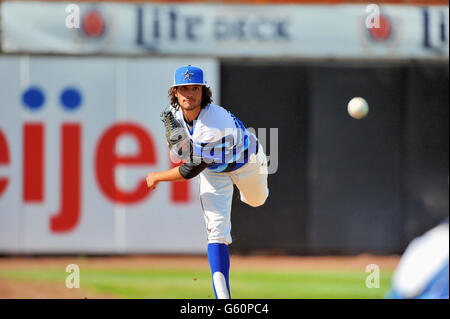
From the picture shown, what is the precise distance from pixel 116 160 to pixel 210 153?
16.1ft

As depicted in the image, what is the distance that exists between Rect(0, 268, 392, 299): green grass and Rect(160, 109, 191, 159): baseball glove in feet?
7.46

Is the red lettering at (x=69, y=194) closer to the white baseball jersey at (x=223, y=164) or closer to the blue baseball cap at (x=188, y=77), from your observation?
the white baseball jersey at (x=223, y=164)

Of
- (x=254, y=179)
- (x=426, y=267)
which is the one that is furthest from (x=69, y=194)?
(x=426, y=267)

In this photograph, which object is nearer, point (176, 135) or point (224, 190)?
point (176, 135)

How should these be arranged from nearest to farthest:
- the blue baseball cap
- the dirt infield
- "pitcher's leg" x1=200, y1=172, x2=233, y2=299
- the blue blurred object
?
the blue blurred object
the blue baseball cap
"pitcher's leg" x1=200, y1=172, x2=233, y2=299
the dirt infield

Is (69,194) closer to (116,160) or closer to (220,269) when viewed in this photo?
(116,160)

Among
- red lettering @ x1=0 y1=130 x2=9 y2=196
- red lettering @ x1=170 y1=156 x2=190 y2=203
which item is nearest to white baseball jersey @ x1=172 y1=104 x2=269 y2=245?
red lettering @ x1=170 y1=156 x2=190 y2=203

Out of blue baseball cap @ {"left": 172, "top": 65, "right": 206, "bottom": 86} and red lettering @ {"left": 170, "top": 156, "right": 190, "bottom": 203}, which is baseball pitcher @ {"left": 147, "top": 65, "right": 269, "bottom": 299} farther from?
red lettering @ {"left": 170, "top": 156, "right": 190, "bottom": 203}

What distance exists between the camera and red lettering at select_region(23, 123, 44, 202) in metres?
9.59

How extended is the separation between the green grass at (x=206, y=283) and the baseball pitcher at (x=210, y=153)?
1.91 m

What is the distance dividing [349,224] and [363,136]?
3.80 feet

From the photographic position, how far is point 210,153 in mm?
4879

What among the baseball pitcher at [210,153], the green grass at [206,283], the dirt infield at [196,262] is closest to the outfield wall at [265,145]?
the dirt infield at [196,262]

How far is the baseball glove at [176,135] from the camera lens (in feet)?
16.0
